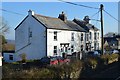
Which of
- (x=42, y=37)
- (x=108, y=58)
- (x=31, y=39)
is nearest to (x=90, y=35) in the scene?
(x=31, y=39)

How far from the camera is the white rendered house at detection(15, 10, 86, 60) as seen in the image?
40219 mm

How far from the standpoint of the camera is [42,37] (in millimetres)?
40344

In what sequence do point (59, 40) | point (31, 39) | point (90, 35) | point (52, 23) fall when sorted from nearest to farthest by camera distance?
1. point (31, 39)
2. point (52, 23)
3. point (59, 40)
4. point (90, 35)

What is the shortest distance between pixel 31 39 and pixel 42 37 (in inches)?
98.1

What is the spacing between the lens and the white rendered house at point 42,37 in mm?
40219

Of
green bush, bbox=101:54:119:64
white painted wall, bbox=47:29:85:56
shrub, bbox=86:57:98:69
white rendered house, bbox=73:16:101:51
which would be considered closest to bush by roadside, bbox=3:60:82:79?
shrub, bbox=86:57:98:69

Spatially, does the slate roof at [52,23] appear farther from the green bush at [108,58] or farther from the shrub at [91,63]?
the shrub at [91,63]

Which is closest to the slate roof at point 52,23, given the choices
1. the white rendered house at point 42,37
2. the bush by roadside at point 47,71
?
the white rendered house at point 42,37

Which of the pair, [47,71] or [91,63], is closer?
[47,71]

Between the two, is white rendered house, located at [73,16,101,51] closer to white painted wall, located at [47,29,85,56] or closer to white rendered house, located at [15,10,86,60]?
white painted wall, located at [47,29,85,56]

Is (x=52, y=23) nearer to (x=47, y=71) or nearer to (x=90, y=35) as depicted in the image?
(x=90, y=35)

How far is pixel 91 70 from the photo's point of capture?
24859 millimetres

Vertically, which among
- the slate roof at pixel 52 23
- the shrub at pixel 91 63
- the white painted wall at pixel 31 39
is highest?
the slate roof at pixel 52 23

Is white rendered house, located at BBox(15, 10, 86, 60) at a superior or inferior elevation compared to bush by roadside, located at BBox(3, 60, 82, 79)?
superior
